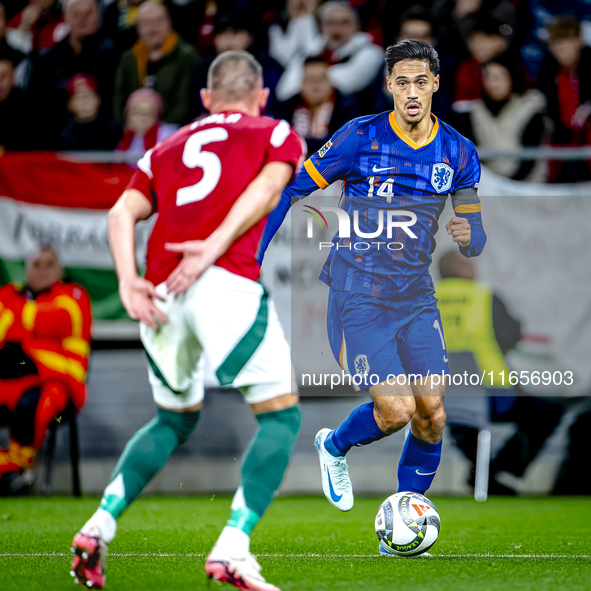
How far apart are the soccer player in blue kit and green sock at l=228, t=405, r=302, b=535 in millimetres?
970

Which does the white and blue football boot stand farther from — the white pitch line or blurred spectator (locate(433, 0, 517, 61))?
blurred spectator (locate(433, 0, 517, 61))

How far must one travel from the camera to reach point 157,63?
27.1 ft

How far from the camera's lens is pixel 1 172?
7148 millimetres

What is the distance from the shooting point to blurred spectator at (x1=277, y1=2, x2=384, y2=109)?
25.5 feet

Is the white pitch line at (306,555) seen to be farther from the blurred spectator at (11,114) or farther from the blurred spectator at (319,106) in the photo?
the blurred spectator at (11,114)

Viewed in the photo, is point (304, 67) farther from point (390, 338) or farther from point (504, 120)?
point (390, 338)

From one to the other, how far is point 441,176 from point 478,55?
3.96m

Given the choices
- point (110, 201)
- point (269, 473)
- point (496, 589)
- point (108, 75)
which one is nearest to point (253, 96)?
point (269, 473)

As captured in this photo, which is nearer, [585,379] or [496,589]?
[496,589]

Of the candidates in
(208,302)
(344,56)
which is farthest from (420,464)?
(344,56)

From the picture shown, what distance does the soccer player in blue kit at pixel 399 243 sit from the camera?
12.9 feet

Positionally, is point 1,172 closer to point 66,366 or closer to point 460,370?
point 66,366

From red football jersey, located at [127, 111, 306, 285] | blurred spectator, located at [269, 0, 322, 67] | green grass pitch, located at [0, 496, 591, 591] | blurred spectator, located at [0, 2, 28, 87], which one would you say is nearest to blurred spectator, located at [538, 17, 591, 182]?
blurred spectator, located at [269, 0, 322, 67]

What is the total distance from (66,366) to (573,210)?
416 centimetres
